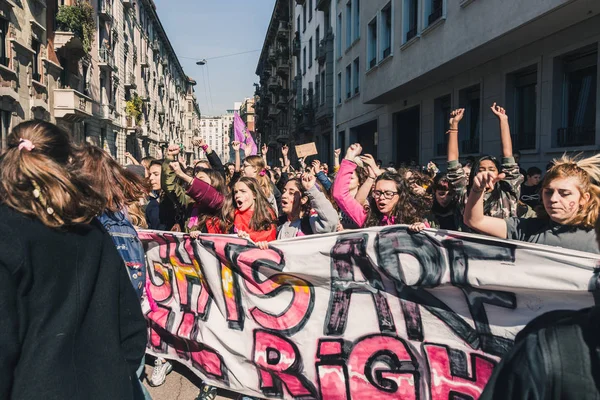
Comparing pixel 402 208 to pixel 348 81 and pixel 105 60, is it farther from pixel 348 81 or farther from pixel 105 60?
pixel 105 60

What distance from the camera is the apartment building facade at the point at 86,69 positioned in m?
16.5

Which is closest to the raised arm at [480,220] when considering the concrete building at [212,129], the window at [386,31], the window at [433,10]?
the window at [433,10]

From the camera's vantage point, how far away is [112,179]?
2.50 m

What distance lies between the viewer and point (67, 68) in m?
22.0

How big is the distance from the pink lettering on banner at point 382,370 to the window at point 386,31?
570 inches

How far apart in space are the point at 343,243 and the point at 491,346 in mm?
1075

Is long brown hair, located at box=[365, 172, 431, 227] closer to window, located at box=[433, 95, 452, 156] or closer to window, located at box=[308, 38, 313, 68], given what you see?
window, located at box=[433, 95, 452, 156]

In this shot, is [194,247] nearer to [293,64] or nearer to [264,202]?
[264,202]

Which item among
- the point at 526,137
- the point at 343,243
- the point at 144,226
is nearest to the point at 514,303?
the point at 343,243

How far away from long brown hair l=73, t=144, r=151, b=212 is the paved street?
1.72 meters

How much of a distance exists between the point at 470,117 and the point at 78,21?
57.7ft

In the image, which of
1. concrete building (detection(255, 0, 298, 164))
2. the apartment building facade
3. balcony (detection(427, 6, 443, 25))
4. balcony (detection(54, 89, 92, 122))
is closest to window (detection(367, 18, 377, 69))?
balcony (detection(427, 6, 443, 25))

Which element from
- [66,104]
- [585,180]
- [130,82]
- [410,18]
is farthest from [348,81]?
[585,180]

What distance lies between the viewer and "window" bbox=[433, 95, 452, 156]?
14195mm
